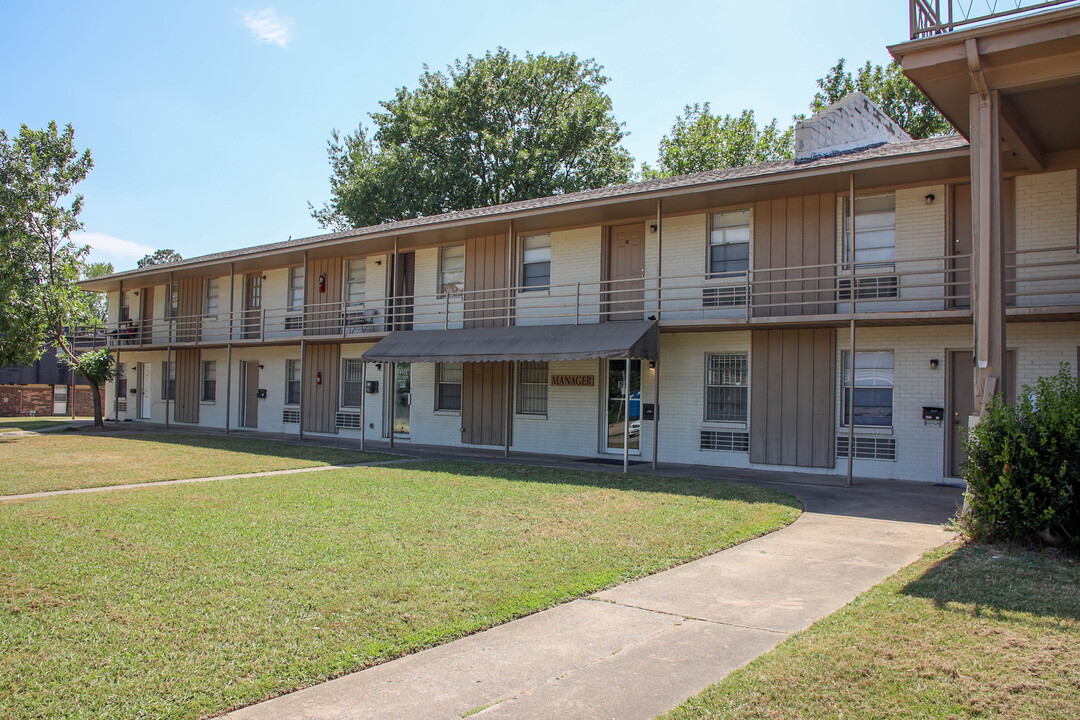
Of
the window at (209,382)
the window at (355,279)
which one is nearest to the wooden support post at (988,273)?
the window at (355,279)

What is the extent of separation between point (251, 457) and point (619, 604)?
12067 millimetres

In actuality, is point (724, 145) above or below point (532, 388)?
above

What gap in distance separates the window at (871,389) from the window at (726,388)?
→ 1942mm

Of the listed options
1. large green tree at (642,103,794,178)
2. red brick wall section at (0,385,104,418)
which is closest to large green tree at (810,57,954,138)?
large green tree at (642,103,794,178)

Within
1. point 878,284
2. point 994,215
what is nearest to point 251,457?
point 878,284

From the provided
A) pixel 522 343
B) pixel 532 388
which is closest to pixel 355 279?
pixel 532 388

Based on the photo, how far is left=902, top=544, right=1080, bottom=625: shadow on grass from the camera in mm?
5477

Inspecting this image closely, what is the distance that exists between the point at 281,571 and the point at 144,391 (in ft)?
86.9

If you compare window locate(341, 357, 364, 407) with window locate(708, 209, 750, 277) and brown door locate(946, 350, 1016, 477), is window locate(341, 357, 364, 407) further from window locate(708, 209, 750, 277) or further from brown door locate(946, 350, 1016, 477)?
brown door locate(946, 350, 1016, 477)

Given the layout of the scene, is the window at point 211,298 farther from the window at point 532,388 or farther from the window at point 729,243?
the window at point 729,243

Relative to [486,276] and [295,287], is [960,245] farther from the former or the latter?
[295,287]

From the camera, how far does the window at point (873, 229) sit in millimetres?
14070

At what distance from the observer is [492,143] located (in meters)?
36.6

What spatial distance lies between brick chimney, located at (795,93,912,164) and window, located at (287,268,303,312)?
50.6 feet
